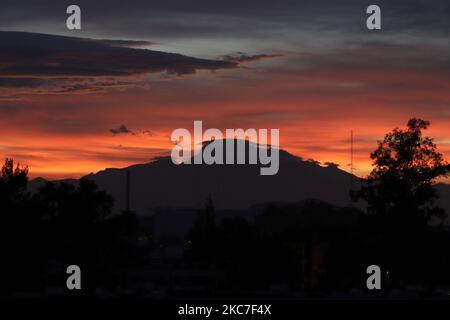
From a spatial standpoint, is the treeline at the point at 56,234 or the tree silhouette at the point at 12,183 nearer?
the treeline at the point at 56,234

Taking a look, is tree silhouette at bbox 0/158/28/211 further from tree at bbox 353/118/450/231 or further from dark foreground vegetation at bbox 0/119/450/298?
tree at bbox 353/118/450/231

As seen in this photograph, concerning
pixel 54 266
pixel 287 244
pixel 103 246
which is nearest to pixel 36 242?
pixel 54 266

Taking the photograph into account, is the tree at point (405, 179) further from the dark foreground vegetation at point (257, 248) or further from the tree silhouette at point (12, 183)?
the tree silhouette at point (12, 183)

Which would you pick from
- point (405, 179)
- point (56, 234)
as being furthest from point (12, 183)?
point (405, 179)

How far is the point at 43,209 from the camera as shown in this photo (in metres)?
78.6

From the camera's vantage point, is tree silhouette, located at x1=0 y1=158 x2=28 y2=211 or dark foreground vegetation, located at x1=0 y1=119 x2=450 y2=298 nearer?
dark foreground vegetation, located at x1=0 y1=119 x2=450 y2=298

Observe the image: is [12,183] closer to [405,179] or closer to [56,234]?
[56,234]

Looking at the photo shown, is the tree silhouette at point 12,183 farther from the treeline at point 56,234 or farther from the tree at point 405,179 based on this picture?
the tree at point 405,179

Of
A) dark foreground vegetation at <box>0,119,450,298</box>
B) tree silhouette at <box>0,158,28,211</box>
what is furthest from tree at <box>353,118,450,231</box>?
tree silhouette at <box>0,158,28,211</box>

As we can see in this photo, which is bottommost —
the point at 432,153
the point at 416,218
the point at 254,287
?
the point at 254,287

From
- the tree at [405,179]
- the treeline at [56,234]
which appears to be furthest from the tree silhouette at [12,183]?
the tree at [405,179]

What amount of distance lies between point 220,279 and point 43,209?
1421 centimetres

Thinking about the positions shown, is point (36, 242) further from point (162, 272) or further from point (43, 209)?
point (162, 272)
